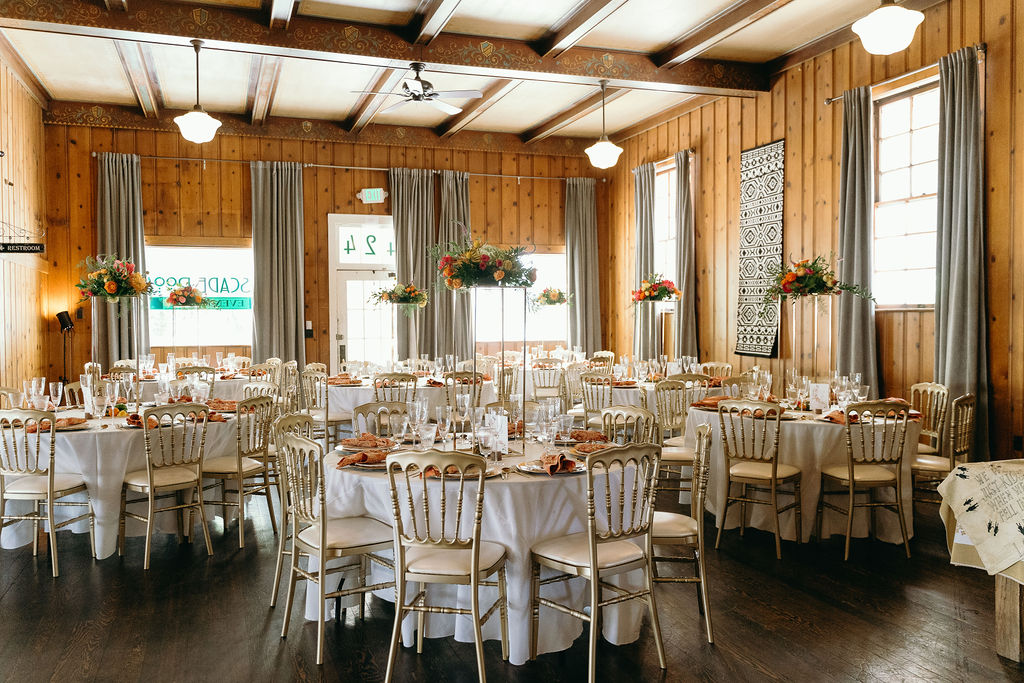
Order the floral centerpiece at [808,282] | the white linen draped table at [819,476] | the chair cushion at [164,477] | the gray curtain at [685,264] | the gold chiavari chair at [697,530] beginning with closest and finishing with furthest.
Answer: the gold chiavari chair at [697,530], the chair cushion at [164,477], the white linen draped table at [819,476], the floral centerpiece at [808,282], the gray curtain at [685,264]

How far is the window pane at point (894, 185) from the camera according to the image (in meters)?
7.09

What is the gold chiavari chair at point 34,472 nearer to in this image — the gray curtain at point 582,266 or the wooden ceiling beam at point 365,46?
the wooden ceiling beam at point 365,46

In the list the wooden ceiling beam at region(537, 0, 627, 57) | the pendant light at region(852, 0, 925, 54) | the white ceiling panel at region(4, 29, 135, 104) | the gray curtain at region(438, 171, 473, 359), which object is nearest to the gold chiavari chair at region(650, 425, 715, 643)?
the pendant light at region(852, 0, 925, 54)

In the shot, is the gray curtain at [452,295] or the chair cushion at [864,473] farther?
the gray curtain at [452,295]

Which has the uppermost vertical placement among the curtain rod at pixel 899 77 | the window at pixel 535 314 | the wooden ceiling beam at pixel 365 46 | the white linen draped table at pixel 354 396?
the wooden ceiling beam at pixel 365 46

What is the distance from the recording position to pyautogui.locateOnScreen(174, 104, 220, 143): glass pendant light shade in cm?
700

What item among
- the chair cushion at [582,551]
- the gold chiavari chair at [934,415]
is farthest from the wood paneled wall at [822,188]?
the chair cushion at [582,551]

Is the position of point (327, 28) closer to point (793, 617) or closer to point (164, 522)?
point (164, 522)

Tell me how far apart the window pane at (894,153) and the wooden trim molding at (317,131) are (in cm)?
564

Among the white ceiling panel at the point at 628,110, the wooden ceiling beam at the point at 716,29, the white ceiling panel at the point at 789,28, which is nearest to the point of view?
the wooden ceiling beam at the point at 716,29

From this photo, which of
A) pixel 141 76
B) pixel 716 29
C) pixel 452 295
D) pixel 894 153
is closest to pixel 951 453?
pixel 894 153

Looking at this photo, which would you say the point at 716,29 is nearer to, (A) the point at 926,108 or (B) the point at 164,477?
(A) the point at 926,108

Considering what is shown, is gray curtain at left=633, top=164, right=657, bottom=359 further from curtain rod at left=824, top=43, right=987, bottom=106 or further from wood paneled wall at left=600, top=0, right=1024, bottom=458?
curtain rod at left=824, top=43, right=987, bottom=106

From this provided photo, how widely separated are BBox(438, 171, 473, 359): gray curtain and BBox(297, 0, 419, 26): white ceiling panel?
4.56 meters
